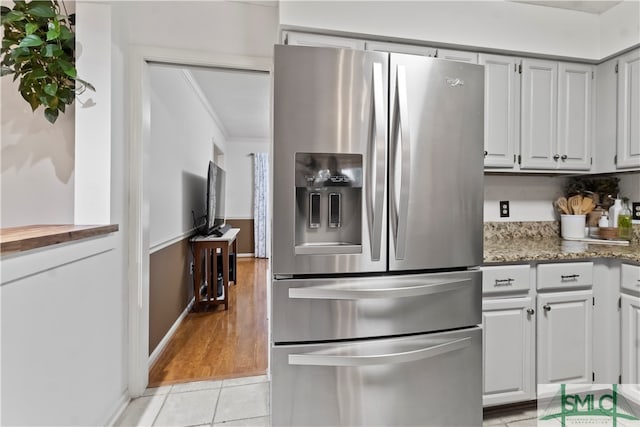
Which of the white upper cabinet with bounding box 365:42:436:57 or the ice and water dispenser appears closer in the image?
the ice and water dispenser

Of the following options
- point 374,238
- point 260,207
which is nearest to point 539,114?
point 374,238

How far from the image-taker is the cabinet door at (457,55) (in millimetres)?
1932

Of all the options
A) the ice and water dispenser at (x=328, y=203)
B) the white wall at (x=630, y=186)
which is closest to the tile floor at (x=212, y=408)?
the ice and water dispenser at (x=328, y=203)

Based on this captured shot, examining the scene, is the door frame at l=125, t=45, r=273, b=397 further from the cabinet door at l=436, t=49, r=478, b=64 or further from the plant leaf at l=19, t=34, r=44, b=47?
the cabinet door at l=436, t=49, r=478, b=64

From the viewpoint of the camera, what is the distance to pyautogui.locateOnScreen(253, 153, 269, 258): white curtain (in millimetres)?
7039

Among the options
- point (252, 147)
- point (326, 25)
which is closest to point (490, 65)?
point (326, 25)

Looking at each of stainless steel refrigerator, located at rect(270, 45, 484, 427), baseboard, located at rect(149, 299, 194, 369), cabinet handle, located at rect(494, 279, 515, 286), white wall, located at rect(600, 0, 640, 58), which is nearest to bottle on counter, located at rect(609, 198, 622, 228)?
white wall, located at rect(600, 0, 640, 58)

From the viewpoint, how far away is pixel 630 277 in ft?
5.65

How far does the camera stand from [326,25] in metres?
1.74

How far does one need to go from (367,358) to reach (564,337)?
126 centimetres

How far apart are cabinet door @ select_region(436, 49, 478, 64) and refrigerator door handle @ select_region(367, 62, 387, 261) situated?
0.84 m

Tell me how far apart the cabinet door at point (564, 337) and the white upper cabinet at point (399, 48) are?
5.06 feet

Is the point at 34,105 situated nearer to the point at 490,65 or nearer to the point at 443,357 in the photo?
the point at 443,357

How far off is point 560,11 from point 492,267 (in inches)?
70.8
